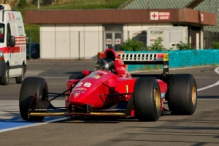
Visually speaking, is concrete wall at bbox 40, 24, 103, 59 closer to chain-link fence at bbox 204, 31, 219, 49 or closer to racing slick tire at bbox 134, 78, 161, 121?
chain-link fence at bbox 204, 31, 219, 49

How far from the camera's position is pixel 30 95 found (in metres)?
10.9

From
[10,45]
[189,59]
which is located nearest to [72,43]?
[189,59]

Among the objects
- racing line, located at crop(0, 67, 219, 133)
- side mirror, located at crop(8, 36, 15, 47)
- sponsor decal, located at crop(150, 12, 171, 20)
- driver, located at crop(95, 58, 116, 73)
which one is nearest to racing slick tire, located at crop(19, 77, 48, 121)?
racing line, located at crop(0, 67, 219, 133)

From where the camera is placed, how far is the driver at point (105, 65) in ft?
38.1

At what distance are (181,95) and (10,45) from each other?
11.5 meters

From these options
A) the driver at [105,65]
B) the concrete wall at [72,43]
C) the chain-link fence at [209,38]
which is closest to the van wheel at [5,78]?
the driver at [105,65]

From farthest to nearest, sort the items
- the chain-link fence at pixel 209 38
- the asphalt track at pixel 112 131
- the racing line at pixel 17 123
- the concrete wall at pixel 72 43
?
the chain-link fence at pixel 209 38
the concrete wall at pixel 72 43
the racing line at pixel 17 123
the asphalt track at pixel 112 131

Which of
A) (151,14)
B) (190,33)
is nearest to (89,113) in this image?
(151,14)

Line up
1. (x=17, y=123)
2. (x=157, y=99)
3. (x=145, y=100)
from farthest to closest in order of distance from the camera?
(x=157, y=99) → (x=17, y=123) → (x=145, y=100)

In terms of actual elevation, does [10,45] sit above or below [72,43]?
above

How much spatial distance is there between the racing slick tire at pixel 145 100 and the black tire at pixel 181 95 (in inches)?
47.2

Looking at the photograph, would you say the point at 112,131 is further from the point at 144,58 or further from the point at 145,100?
the point at 144,58

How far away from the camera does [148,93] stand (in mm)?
10391

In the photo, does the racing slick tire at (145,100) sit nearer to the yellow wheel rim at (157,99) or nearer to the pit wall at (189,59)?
the yellow wheel rim at (157,99)
